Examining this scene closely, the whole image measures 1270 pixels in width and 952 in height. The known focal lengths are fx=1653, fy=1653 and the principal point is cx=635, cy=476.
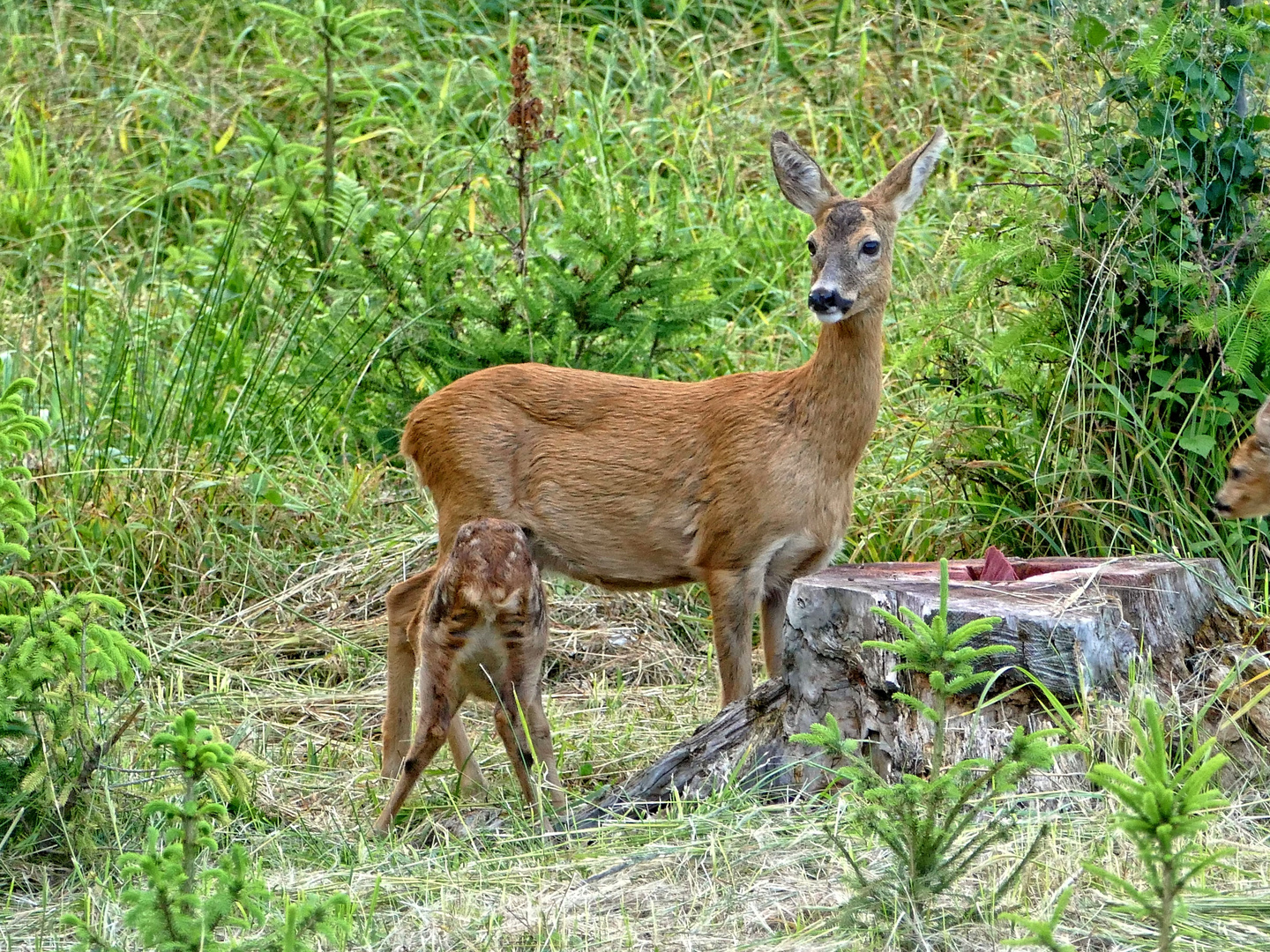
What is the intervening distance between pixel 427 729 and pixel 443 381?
276cm

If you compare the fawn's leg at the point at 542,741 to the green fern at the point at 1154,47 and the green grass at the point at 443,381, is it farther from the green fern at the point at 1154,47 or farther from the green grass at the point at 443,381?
the green fern at the point at 1154,47

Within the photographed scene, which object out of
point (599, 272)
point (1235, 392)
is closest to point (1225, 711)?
point (1235, 392)

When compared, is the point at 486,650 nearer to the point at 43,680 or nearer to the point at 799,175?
the point at 43,680

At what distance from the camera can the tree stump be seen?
173 inches

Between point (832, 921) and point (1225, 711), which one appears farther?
point (1225, 711)

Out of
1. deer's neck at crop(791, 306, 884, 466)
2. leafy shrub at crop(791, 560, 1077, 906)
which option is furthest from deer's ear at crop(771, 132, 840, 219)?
leafy shrub at crop(791, 560, 1077, 906)

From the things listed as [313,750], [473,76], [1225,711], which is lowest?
[313,750]

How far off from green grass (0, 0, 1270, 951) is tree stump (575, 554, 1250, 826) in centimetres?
20

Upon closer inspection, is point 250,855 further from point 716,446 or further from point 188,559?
point 188,559

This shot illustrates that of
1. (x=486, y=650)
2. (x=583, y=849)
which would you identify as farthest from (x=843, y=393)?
(x=583, y=849)

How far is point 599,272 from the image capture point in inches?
270

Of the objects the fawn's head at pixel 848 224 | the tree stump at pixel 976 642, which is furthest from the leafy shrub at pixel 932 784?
the fawn's head at pixel 848 224

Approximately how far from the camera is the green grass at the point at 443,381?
4004mm

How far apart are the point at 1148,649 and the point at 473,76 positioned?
693 centimetres
